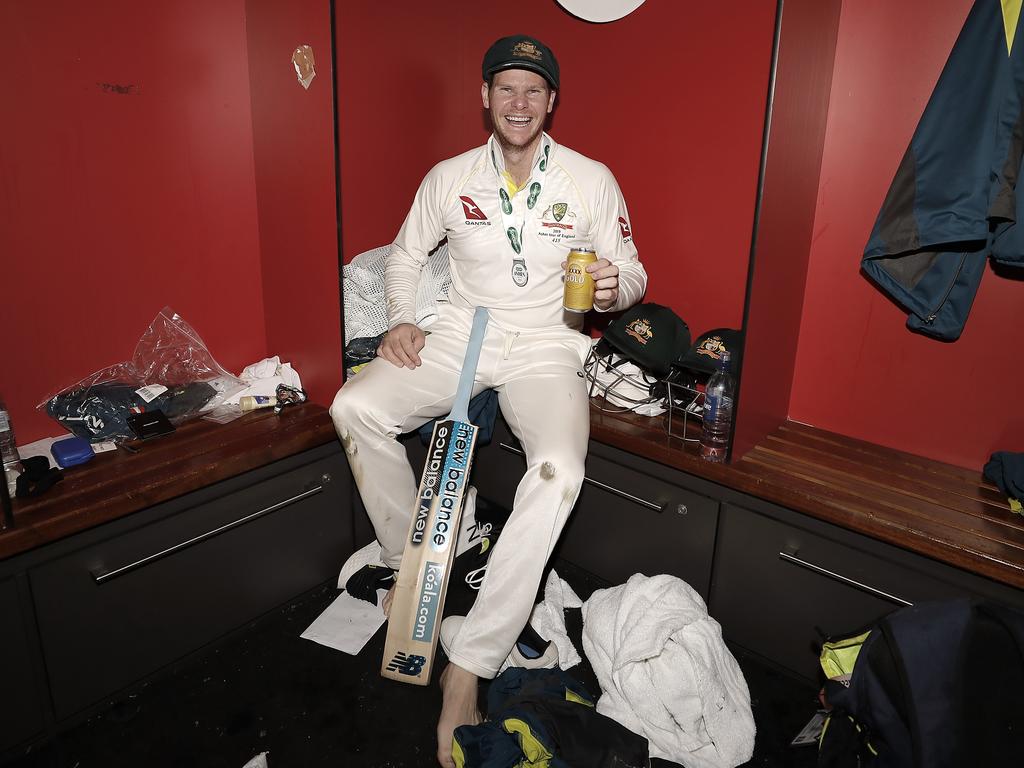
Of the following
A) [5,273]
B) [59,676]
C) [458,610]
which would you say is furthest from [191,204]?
[458,610]

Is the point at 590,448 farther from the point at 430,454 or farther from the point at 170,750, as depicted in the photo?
the point at 170,750

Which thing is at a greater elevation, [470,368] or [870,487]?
[470,368]

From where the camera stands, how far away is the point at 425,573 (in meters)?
1.64

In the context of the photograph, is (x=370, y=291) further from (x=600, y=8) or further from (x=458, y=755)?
(x=458, y=755)

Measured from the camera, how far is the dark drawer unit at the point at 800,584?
1.52 m

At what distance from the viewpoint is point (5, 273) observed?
1742 mm

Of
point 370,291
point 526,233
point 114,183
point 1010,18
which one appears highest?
point 1010,18

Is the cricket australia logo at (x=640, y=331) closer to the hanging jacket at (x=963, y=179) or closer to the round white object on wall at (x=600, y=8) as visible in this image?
the hanging jacket at (x=963, y=179)

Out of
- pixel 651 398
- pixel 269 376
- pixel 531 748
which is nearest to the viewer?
pixel 531 748

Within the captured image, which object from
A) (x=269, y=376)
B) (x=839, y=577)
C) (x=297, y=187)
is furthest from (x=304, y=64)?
(x=839, y=577)

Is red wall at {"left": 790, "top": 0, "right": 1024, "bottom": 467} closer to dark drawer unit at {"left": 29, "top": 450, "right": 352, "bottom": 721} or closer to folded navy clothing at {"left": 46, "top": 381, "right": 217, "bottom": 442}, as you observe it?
dark drawer unit at {"left": 29, "top": 450, "right": 352, "bottom": 721}

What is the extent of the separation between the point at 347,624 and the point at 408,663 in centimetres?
33

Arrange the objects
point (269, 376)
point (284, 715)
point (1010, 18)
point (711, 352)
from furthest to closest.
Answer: point (269, 376) → point (711, 352) → point (284, 715) → point (1010, 18)

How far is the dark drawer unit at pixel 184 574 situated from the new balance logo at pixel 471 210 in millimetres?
816
